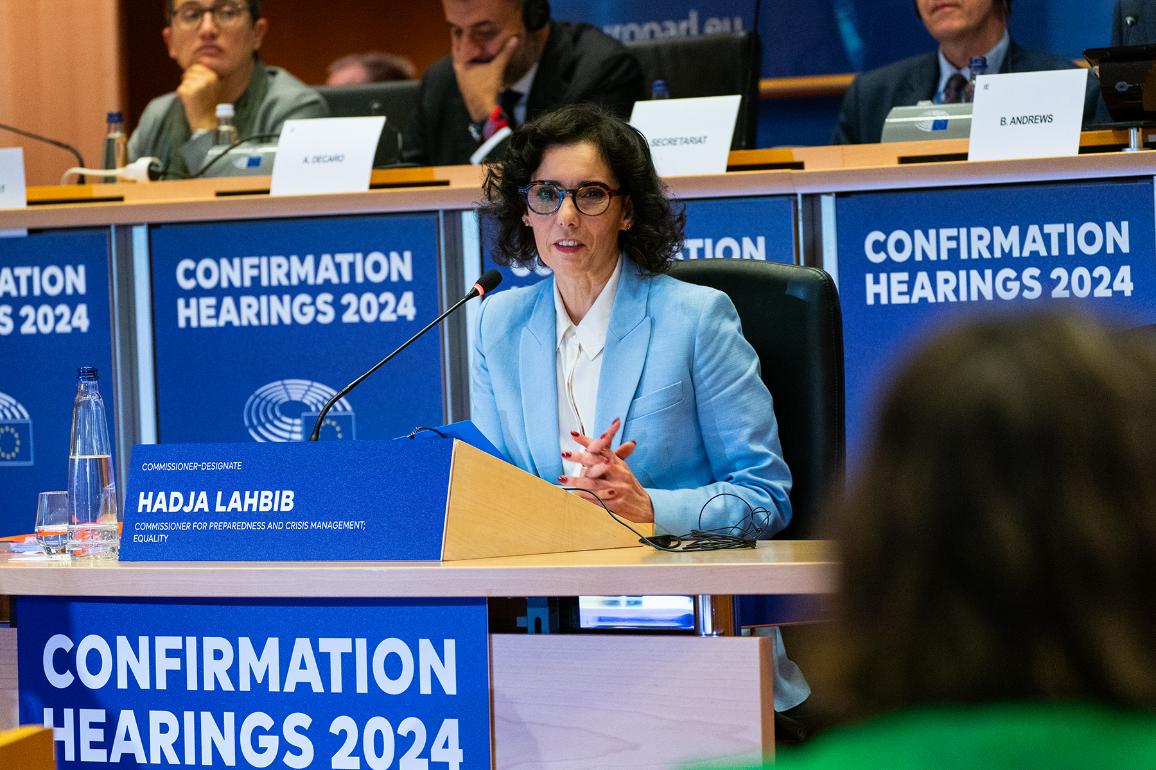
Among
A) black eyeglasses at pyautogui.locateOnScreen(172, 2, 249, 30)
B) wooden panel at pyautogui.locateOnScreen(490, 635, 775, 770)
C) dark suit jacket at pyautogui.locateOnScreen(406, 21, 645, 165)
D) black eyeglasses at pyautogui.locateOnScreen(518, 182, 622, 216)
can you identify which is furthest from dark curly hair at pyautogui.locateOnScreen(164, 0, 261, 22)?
wooden panel at pyautogui.locateOnScreen(490, 635, 775, 770)

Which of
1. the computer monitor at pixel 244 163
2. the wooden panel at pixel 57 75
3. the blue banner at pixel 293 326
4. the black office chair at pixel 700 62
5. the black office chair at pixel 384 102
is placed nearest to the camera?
the blue banner at pixel 293 326

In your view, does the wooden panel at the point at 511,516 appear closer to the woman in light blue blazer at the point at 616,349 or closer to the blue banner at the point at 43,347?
the woman in light blue blazer at the point at 616,349

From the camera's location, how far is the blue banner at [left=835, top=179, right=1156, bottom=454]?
3311 millimetres

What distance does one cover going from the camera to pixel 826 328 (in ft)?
7.49

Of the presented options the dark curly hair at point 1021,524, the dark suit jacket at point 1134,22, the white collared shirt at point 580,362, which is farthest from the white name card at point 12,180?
the dark curly hair at point 1021,524

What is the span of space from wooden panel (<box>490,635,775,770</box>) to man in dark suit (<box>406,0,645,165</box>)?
121 inches

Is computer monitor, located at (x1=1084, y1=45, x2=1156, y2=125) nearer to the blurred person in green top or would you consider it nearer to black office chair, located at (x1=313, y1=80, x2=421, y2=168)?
black office chair, located at (x1=313, y1=80, x2=421, y2=168)

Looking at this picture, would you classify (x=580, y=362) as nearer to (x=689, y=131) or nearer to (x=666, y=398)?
(x=666, y=398)

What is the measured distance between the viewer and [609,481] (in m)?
2.01

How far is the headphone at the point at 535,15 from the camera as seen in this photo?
460 centimetres

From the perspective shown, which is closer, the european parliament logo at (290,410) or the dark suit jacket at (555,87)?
the european parliament logo at (290,410)

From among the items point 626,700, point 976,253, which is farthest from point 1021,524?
point 976,253

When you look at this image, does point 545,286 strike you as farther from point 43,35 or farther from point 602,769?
point 43,35

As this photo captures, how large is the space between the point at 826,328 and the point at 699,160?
4.39ft
